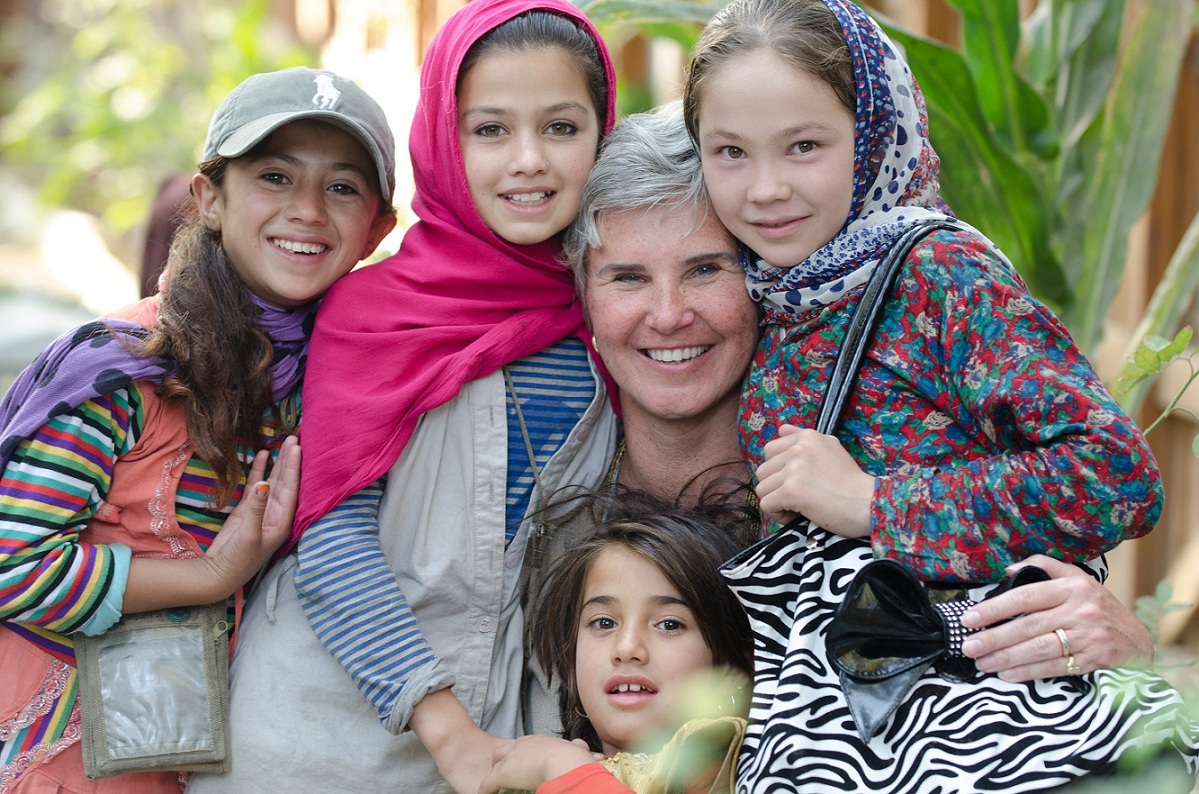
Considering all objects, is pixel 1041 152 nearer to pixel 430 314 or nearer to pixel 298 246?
pixel 430 314

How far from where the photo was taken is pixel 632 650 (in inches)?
83.4

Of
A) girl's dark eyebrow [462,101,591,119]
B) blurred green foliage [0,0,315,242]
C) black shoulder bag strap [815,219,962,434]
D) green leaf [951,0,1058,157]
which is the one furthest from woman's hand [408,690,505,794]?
blurred green foliage [0,0,315,242]

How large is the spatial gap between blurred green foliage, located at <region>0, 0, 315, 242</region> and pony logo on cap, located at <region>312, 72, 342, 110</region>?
5.50 meters

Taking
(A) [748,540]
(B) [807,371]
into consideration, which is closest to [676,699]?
(A) [748,540]

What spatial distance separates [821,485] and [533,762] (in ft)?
2.15

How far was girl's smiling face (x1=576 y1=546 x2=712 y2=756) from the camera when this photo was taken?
2117 millimetres

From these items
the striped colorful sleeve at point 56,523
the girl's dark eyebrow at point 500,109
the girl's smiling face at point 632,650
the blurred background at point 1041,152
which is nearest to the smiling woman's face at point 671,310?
the girl's dark eyebrow at point 500,109

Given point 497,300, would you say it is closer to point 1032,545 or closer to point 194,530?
point 194,530

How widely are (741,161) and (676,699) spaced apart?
2.99 feet

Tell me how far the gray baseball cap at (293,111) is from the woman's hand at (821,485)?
1.03 m

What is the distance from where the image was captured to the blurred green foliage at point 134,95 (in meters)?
8.16

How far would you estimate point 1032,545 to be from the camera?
6.03 ft

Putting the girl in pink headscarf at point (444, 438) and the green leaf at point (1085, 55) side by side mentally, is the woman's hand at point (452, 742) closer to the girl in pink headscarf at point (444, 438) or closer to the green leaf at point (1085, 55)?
the girl in pink headscarf at point (444, 438)

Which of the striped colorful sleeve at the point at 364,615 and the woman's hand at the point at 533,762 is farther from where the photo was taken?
the striped colorful sleeve at the point at 364,615
